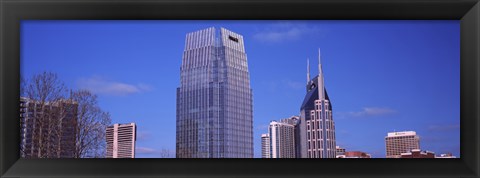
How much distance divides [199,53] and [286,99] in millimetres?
3669

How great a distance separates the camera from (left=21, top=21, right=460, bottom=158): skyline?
51.8 ft

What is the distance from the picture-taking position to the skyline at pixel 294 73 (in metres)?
15.8

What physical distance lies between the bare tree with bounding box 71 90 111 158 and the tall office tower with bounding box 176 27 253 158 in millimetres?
8676

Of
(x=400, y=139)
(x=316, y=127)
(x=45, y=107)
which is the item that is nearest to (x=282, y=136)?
(x=316, y=127)

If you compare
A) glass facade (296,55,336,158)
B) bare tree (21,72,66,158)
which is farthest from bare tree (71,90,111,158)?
glass facade (296,55,336,158)

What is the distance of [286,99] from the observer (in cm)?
1920

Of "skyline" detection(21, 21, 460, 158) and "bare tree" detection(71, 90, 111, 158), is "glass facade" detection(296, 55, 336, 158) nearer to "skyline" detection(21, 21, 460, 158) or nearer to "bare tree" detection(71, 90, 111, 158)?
"skyline" detection(21, 21, 460, 158)

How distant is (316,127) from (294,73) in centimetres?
257

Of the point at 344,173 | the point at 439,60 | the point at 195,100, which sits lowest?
the point at 344,173

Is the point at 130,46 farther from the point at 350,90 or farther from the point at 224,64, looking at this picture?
the point at 350,90
